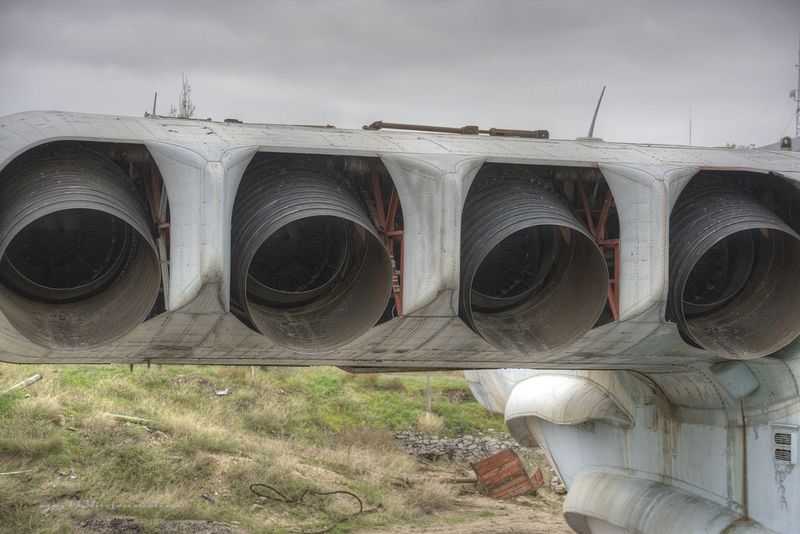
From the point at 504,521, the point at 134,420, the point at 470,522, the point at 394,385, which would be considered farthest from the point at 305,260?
the point at 394,385

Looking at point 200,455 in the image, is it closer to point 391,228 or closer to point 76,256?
point 76,256

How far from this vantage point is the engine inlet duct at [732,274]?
9.38m

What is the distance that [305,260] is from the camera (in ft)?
31.4

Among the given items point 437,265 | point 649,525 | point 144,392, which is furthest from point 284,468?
point 437,265

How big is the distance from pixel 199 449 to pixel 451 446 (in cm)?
1222

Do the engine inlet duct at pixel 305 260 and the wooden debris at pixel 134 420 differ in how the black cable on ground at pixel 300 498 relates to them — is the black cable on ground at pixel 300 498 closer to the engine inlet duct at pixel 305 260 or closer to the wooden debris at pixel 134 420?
the wooden debris at pixel 134 420

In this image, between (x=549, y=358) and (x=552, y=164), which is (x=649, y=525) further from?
(x=552, y=164)

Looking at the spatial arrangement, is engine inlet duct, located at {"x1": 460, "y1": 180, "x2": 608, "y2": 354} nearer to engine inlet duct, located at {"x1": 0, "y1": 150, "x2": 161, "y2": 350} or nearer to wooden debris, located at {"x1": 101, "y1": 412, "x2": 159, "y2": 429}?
engine inlet duct, located at {"x1": 0, "y1": 150, "x2": 161, "y2": 350}

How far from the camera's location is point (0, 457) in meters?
18.1

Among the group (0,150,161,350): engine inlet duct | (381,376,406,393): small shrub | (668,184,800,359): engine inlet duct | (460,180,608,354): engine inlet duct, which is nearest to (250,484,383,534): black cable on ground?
(460,180,608,354): engine inlet duct

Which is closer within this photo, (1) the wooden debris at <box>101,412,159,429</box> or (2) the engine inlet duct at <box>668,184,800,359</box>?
(2) the engine inlet duct at <box>668,184,800,359</box>

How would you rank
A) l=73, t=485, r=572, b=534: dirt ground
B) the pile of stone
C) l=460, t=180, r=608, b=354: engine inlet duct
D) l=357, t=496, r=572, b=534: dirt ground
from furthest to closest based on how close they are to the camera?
the pile of stone
l=357, t=496, r=572, b=534: dirt ground
l=73, t=485, r=572, b=534: dirt ground
l=460, t=180, r=608, b=354: engine inlet duct

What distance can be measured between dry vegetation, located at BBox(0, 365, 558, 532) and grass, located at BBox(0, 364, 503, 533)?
0.12 feet

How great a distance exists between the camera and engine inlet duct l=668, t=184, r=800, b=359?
9375 millimetres
